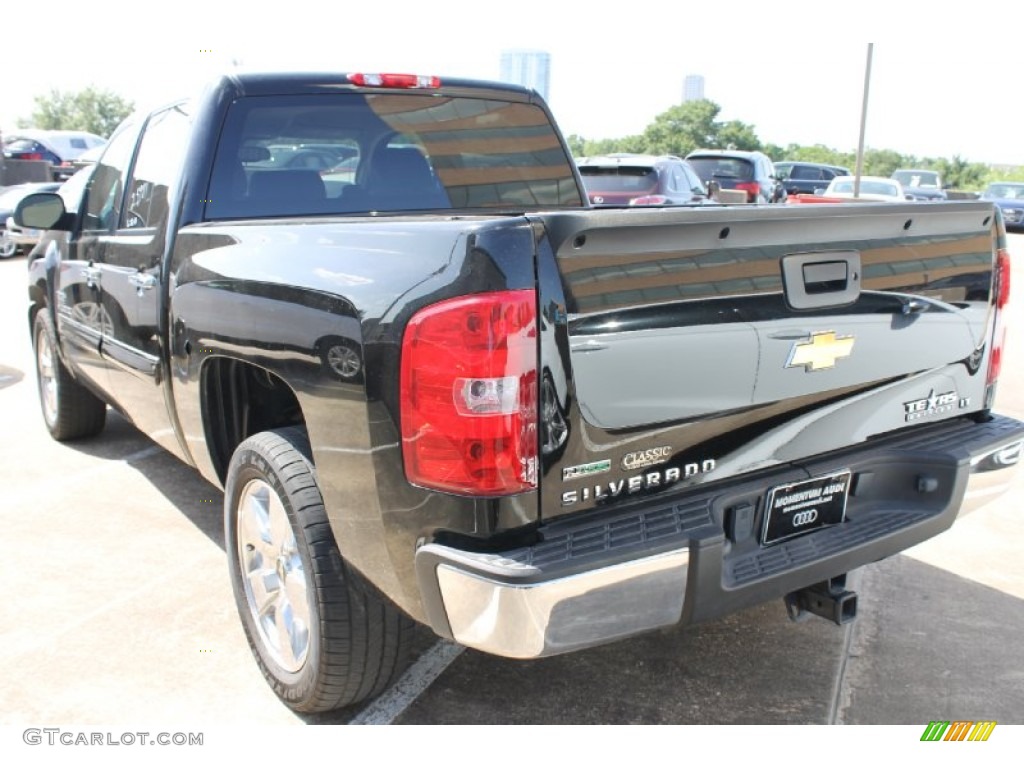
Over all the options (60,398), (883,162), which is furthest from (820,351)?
(883,162)

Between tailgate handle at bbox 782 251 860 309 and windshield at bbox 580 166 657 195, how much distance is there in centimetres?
1067

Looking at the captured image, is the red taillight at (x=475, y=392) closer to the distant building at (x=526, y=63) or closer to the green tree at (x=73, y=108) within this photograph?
the distant building at (x=526, y=63)

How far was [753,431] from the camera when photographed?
260cm

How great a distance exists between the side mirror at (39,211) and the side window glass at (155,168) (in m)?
0.55

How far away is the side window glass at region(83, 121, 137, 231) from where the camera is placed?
434cm

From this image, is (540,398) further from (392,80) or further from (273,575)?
(392,80)

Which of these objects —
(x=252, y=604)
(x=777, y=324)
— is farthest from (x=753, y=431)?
(x=252, y=604)

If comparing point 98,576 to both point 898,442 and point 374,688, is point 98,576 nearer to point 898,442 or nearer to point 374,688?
point 374,688

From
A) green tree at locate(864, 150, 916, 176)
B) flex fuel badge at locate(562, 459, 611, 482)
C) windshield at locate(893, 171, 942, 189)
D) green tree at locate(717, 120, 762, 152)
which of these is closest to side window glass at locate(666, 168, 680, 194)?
flex fuel badge at locate(562, 459, 611, 482)

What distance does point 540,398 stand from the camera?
2223 mm

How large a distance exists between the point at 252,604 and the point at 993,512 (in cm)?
361

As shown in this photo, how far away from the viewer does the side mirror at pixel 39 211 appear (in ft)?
14.6

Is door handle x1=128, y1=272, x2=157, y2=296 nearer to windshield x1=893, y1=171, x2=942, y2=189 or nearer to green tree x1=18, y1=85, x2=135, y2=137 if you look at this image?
windshield x1=893, y1=171, x2=942, y2=189

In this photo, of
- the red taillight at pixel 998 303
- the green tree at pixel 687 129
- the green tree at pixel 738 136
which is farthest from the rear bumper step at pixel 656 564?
the green tree at pixel 687 129
